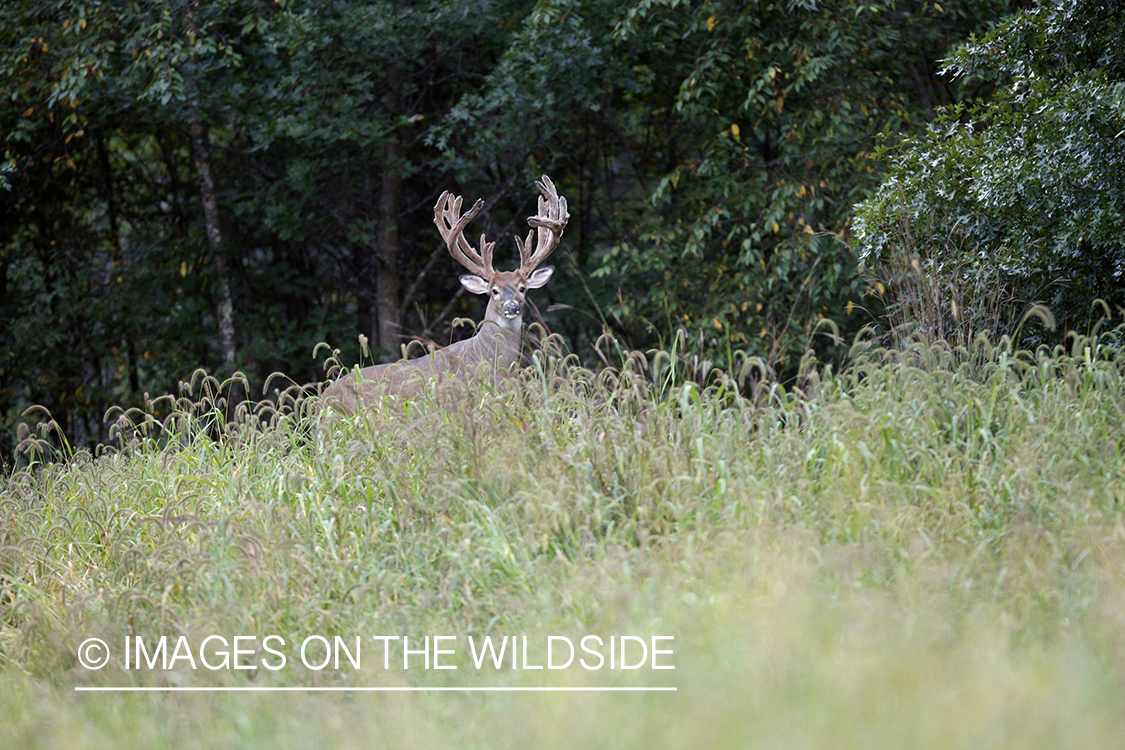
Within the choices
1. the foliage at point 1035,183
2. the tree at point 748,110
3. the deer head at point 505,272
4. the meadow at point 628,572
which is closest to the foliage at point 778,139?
the tree at point 748,110

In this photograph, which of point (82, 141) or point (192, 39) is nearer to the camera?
point (192, 39)

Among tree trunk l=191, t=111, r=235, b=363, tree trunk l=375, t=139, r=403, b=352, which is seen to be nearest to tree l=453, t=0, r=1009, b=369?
tree trunk l=375, t=139, r=403, b=352

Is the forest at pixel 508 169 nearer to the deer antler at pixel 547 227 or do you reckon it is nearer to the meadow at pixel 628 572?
the deer antler at pixel 547 227

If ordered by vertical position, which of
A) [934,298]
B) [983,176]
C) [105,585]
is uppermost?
[983,176]

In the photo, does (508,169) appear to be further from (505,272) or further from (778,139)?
(505,272)

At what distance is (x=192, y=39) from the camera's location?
999 cm

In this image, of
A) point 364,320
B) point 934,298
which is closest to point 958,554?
point 934,298

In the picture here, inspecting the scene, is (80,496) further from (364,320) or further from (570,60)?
(364,320)

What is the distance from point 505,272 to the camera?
26.3ft

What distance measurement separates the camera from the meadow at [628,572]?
110 inches

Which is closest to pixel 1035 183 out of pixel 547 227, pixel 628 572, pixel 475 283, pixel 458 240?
pixel 547 227

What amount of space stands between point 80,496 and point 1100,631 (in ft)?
15.1

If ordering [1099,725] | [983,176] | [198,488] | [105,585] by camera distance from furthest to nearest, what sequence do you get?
[983,176] < [198,488] < [105,585] < [1099,725]

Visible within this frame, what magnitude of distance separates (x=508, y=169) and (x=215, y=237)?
11.6 feet
